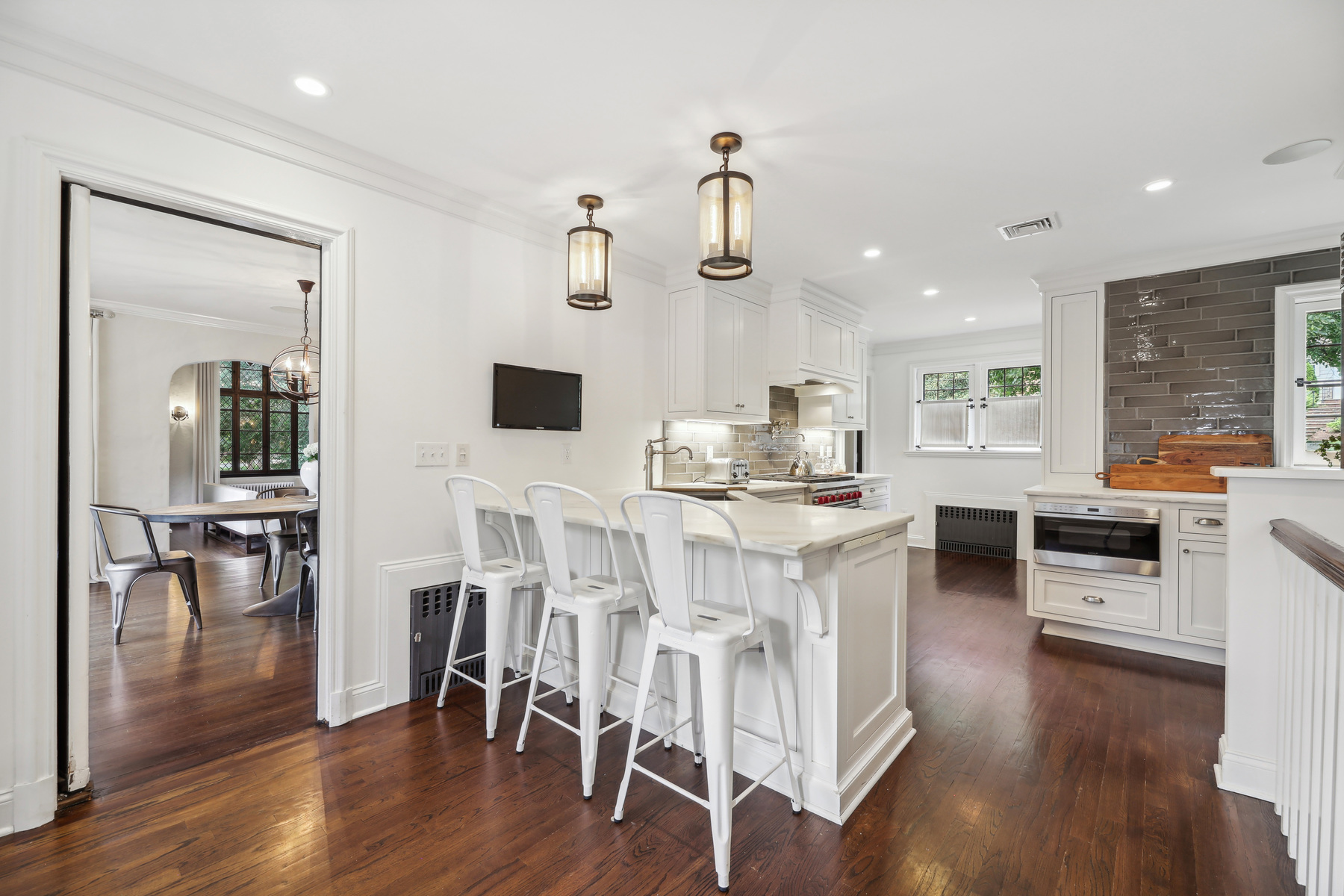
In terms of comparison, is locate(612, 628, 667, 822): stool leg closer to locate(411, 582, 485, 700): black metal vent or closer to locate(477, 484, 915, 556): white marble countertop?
locate(477, 484, 915, 556): white marble countertop

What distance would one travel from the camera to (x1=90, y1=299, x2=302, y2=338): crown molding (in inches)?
186

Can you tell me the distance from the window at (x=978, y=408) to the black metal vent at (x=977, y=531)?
655 mm

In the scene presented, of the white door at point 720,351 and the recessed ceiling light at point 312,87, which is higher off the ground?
the recessed ceiling light at point 312,87

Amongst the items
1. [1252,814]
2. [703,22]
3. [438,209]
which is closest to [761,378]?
[438,209]

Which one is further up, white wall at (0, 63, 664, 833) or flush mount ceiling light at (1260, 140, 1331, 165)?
A: flush mount ceiling light at (1260, 140, 1331, 165)

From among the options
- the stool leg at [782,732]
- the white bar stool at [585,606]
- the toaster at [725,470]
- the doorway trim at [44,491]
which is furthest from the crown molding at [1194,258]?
the doorway trim at [44,491]

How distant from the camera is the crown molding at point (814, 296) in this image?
4.52m

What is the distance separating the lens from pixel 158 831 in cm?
177

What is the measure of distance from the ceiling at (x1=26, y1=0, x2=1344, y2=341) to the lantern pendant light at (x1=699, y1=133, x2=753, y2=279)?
0.31 m

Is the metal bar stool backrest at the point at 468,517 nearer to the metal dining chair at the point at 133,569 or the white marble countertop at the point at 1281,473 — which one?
the metal dining chair at the point at 133,569

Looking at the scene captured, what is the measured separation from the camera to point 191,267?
13.0 ft

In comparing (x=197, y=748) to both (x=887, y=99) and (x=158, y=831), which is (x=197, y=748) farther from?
(x=887, y=99)

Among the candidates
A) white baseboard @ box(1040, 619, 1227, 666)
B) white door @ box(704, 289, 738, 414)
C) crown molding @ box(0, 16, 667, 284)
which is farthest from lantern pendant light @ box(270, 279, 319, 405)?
white baseboard @ box(1040, 619, 1227, 666)

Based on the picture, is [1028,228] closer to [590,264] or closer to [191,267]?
[590,264]
